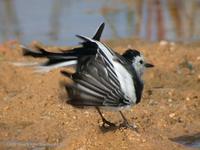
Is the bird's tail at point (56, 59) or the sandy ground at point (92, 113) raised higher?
the bird's tail at point (56, 59)

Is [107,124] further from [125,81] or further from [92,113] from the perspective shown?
[92,113]

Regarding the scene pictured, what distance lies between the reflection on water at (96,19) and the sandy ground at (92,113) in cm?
181

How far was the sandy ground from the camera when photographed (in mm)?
7281

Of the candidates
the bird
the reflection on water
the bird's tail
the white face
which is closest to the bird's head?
the white face

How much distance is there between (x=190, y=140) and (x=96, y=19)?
5163 millimetres

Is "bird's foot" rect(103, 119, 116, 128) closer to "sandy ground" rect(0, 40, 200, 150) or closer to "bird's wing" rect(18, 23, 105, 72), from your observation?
"sandy ground" rect(0, 40, 200, 150)

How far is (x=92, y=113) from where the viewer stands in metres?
8.57

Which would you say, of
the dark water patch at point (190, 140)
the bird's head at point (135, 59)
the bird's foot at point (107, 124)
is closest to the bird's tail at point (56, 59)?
the bird's head at point (135, 59)

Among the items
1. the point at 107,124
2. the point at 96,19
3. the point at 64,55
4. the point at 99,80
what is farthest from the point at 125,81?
the point at 96,19

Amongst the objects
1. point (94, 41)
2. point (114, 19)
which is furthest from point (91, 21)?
point (94, 41)

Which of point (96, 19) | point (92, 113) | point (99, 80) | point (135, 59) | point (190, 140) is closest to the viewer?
point (99, 80)

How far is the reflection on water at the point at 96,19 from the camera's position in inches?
488

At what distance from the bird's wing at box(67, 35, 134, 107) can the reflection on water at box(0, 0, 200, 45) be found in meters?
5.05

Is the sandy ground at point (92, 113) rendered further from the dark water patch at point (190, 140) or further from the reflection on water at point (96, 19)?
the reflection on water at point (96, 19)
